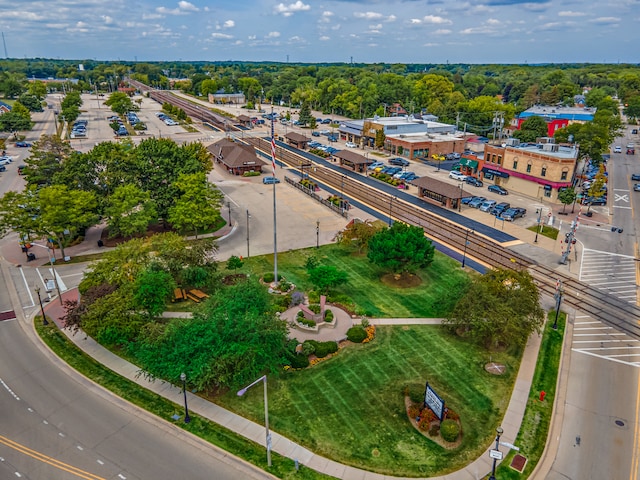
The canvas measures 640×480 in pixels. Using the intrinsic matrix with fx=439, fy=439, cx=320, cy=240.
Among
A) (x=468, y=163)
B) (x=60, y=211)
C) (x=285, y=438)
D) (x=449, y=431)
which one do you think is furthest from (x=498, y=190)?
(x=60, y=211)

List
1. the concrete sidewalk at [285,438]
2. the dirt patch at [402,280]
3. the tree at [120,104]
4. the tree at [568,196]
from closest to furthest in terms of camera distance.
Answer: the concrete sidewalk at [285,438] < the dirt patch at [402,280] < the tree at [568,196] < the tree at [120,104]

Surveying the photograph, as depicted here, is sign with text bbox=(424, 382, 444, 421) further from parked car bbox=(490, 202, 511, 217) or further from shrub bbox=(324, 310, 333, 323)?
parked car bbox=(490, 202, 511, 217)

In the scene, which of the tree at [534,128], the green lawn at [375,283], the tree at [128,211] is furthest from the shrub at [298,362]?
Result: the tree at [534,128]

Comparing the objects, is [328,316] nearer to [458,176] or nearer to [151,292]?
[151,292]

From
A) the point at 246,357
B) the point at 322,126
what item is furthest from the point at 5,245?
the point at 322,126

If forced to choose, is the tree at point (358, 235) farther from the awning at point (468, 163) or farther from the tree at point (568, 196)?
the awning at point (468, 163)

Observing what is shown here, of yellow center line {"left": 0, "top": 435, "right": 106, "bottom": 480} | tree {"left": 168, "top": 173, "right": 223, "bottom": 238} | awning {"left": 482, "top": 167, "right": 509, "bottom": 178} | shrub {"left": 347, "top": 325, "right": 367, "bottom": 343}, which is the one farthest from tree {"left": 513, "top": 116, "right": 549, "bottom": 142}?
yellow center line {"left": 0, "top": 435, "right": 106, "bottom": 480}

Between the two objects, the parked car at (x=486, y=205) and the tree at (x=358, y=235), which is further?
the parked car at (x=486, y=205)
